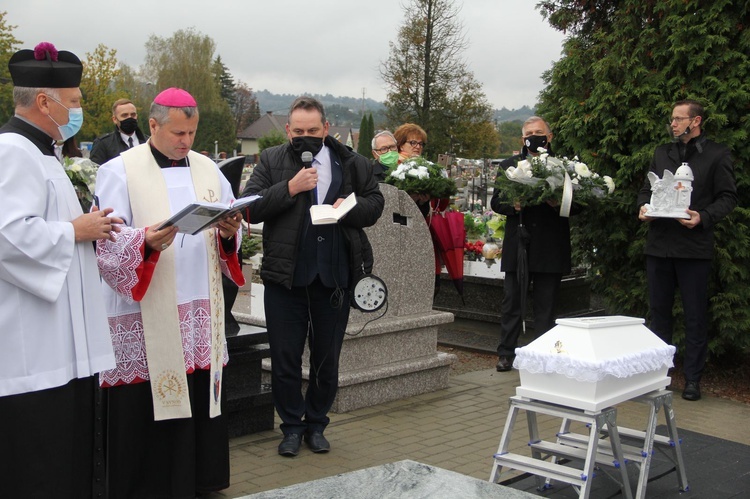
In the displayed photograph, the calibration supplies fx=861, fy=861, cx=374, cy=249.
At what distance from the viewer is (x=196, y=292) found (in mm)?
4508

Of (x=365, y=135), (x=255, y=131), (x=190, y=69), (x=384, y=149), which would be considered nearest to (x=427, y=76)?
(x=365, y=135)

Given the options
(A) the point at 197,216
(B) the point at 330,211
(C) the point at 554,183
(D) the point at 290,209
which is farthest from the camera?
(C) the point at 554,183

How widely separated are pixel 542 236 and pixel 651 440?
10.9 ft

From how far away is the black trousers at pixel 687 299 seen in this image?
7.13 metres

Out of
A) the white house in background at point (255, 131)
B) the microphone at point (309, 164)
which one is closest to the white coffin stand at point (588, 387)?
the microphone at point (309, 164)

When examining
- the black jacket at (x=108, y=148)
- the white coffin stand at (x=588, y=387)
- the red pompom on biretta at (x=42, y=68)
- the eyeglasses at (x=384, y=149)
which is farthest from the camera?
the eyeglasses at (x=384, y=149)

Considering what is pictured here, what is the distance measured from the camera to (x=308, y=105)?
5.53m

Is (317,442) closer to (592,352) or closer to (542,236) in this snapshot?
(592,352)

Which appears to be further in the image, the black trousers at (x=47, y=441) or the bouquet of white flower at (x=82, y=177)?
the bouquet of white flower at (x=82, y=177)

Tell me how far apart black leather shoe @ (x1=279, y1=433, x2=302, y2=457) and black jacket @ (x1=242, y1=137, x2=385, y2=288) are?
3.30 ft

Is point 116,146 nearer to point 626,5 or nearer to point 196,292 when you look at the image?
point 196,292

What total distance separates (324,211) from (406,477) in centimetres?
291

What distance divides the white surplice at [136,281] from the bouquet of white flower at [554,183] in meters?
3.48

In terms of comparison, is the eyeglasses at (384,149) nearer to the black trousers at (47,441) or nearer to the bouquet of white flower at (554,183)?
the bouquet of white flower at (554,183)
